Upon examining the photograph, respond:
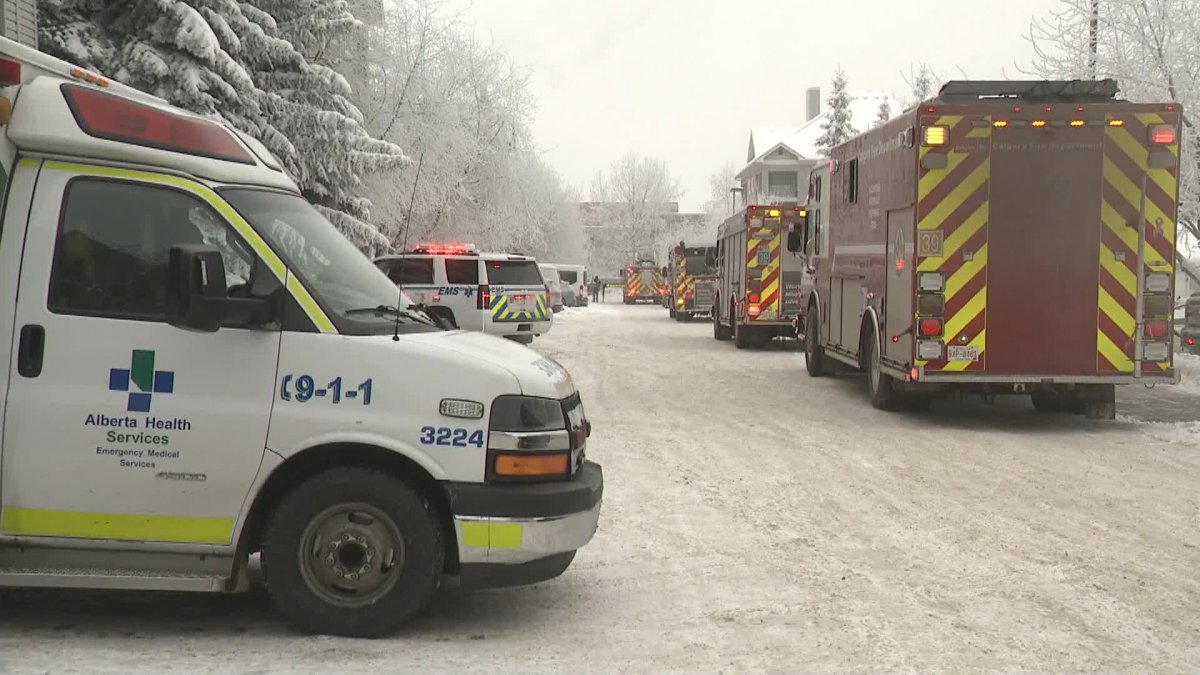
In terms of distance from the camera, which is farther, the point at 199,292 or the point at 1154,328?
the point at 1154,328

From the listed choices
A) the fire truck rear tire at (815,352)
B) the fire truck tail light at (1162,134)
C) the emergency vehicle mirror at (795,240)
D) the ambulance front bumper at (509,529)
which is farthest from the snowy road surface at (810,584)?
the emergency vehicle mirror at (795,240)

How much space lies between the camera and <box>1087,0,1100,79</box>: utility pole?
2019 cm

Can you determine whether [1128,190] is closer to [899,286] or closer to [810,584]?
[899,286]

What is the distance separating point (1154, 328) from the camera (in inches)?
480

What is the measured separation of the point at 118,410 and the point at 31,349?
455 mm

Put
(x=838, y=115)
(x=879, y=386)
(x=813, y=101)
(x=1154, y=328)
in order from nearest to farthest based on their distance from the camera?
(x=1154, y=328)
(x=879, y=386)
(x=838, y=115)
(x=813, y=101)

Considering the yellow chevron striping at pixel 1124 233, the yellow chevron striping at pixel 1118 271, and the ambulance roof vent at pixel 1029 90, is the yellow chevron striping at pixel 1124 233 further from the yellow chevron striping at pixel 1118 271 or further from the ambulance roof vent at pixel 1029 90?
the ambulance roof vent at pixel 1029 90

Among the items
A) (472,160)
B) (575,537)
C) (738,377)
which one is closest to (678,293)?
(472,160)

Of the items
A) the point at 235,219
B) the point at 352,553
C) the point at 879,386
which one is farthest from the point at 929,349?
the point at 235,219

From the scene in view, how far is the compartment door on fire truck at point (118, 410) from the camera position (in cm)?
500

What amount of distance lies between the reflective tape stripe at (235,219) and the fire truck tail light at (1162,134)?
9.91 metres

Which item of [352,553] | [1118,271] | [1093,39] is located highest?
[1093,39]

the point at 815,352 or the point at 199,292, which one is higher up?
the point at 199,292


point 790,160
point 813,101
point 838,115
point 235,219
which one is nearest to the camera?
point 235,219
